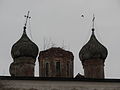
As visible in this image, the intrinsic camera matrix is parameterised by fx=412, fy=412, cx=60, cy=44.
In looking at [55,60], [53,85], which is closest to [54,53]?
[55,60]

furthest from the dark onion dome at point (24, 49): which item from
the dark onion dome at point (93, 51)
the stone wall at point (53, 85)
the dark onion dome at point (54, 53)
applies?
the stone wall at point (53, 85)

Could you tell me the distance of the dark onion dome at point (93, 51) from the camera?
2194 centimetres

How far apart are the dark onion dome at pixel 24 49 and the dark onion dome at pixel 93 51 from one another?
2558mm

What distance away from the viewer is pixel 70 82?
61.9 ft

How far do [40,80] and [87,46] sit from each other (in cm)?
454

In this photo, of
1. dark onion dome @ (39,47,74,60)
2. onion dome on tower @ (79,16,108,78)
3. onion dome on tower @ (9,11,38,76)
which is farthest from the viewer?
dark onion dome @ (39,47,74,60)

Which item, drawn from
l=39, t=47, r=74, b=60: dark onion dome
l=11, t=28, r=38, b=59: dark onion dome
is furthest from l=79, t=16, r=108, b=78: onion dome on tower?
l=11, t=28, r=38, b=59: dark onion dome

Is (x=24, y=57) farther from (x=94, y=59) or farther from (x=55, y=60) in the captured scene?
(x=94, y=59)

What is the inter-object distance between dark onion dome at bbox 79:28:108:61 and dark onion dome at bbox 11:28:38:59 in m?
2.56

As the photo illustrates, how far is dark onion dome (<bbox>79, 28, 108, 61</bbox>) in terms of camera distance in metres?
21.9

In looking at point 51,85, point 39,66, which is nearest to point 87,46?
point 39,66

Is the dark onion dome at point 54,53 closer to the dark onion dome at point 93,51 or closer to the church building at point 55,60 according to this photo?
the church building at point 55,60

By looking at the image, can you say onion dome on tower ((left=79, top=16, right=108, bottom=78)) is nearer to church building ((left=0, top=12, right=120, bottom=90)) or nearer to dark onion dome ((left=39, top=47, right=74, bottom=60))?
church building ((left=0, top=12, right=120, bottom=90))

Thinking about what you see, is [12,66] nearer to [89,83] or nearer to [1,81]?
[1,81]
